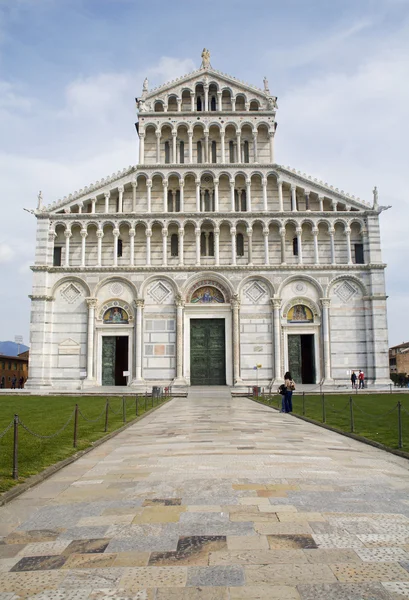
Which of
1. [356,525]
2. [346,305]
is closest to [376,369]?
[346,305]

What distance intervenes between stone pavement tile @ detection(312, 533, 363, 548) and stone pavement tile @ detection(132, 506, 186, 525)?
66.8 inches

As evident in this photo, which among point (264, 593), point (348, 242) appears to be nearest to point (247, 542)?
point (264, 593)

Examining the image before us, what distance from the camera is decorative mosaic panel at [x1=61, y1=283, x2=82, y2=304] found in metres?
37.8

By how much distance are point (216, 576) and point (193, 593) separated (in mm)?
368

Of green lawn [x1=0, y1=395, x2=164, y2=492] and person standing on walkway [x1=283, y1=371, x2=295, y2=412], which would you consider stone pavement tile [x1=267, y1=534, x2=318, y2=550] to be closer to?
green lawn [x1=0, y1=395, x2=164, y2=492]

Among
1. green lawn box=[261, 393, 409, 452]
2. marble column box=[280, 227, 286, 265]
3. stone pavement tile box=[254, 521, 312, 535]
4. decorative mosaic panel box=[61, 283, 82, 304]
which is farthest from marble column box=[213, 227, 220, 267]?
stone pavement tile box=[254, 521, 312, 535]

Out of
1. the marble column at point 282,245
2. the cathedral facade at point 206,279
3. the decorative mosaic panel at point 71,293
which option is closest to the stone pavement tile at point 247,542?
the cathedral facade at point 206,279

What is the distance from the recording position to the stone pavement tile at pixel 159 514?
6.27 meters

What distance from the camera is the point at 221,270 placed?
37812 millimetres

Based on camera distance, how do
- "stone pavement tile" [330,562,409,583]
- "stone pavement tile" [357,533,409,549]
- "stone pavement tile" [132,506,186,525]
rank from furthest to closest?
1. "stone pavement tile" [132,506,186,525]
2. "stone pavement tile" [357,533,409,549]
3. "stone pavement tile" [330,562,409,583]

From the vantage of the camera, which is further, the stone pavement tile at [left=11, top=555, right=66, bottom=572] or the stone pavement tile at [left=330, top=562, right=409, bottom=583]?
the stone pavement tile at [left=11, top=555, right=66, bottom=572]

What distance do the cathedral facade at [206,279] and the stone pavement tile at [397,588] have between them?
32.0 m

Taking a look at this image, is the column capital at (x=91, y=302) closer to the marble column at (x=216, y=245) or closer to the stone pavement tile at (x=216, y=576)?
the marble column at (x=216, y=245)

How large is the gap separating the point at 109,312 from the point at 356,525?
33.0 metres
